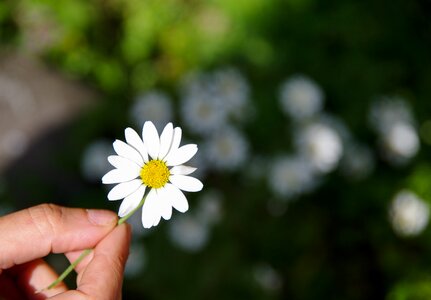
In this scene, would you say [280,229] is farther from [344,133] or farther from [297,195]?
[344,133]

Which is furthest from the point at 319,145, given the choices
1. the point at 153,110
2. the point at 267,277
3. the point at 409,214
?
the point at 153,110

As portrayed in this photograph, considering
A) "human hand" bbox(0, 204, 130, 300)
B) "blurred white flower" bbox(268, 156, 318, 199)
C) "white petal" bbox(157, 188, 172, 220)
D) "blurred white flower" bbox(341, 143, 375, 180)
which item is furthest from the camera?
"blurred white flower" bbox(341, 143, 375, 180)

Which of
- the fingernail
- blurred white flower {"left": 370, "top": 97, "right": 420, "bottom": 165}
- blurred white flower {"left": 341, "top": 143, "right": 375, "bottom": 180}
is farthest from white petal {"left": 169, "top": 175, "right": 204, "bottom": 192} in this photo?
blurred white flower {"left": 370, "top": 97, "right": 420, "bottom": 165}

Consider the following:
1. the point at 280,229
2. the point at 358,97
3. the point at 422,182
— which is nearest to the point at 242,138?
the point at 280,229

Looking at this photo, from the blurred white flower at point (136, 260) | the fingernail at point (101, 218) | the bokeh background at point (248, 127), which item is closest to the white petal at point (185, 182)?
the fingernail at point (101, 218)

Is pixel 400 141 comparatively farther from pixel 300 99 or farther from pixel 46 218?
pixel 46 218

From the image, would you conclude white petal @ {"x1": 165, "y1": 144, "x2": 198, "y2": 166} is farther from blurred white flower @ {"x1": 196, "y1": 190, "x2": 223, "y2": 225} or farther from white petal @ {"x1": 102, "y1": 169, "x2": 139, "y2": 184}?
blurred white flower @ {"x1": 196, "y1": 190, "x2": 223, "y2": 225}
